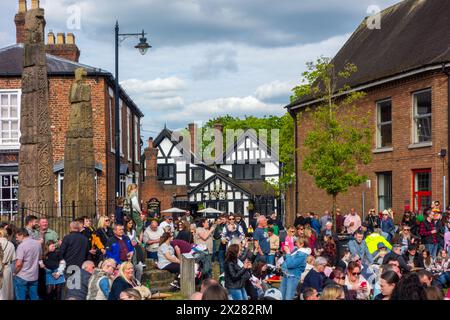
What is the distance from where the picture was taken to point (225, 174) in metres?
65.6

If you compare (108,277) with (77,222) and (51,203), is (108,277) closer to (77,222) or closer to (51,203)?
(77,222)

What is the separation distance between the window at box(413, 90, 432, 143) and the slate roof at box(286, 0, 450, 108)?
112cm

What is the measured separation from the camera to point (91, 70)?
32.1 m

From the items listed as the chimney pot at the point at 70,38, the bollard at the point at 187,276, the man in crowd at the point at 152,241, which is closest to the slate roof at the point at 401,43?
the chimney pot at the point at 70,38

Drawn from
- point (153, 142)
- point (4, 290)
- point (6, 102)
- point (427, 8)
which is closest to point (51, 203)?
point (4, 290)

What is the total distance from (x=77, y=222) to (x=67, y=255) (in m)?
0.63

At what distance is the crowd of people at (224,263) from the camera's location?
34.4 ft

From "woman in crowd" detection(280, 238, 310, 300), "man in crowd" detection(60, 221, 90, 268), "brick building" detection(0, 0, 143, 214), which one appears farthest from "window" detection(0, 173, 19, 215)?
"woman in crowd" detection(280, 238, 310, 300)

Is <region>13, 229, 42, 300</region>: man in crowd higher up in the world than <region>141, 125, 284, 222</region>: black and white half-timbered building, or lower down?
lower down

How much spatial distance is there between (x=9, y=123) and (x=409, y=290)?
2596cm

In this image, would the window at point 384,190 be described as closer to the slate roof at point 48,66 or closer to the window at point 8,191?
the slate roof at point 48,66

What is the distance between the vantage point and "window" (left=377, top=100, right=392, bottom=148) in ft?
97.8

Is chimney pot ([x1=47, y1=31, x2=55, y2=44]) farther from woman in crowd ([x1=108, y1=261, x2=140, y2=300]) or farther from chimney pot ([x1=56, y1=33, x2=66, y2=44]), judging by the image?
woman in crowd ([x1=108, y1=261, x2=140, y2=300])
